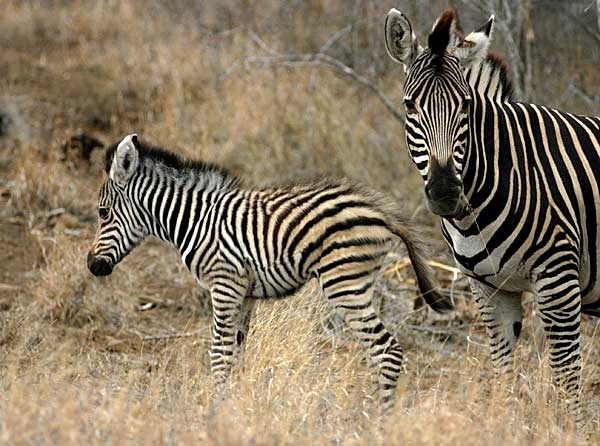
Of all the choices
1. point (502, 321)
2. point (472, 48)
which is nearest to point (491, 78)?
point (472, 48)

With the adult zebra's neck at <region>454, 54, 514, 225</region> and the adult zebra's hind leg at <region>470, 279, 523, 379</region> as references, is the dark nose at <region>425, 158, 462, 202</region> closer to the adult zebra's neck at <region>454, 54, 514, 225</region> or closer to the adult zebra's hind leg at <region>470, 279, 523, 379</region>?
the adult zebra's neck at <region>454, 54, 514, 225</region>

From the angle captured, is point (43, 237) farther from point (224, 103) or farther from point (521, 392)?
point (521, 392)

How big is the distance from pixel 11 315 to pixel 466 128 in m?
4.31

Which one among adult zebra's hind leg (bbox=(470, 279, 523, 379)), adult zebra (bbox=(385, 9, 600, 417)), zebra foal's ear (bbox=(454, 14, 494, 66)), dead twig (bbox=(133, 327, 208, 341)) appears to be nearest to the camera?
adult zebra (bbox=(385, 9, 600, 417))

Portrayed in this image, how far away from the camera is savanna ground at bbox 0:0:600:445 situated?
537 centimetres

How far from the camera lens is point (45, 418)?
4.66 m

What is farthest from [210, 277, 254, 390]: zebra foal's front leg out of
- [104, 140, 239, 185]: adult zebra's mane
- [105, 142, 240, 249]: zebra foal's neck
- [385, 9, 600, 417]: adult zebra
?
[385, 9, 600, 417]: adult zebra

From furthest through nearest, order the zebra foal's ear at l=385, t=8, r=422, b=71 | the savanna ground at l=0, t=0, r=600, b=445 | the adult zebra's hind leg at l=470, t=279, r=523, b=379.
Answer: the adult zebra's hind leg at l=470, t=279, r=523, b=379
the zebra foal's ear at l=385, t=8, r=422, b=71
the savanna ground at l=0, t=0, r=600, b=445

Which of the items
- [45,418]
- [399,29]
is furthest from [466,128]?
[45,418]

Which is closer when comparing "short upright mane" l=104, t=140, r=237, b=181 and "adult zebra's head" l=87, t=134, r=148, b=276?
"adult zebra's head" l=87, t=134, r=148, b=276

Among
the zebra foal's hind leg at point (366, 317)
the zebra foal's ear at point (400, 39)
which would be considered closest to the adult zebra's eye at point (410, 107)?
the zebra foal's ear at point (400, 39)

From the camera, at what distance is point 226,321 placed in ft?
23.0

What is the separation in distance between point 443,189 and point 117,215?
2.86m

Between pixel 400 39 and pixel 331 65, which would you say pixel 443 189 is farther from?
pixel 331 65
